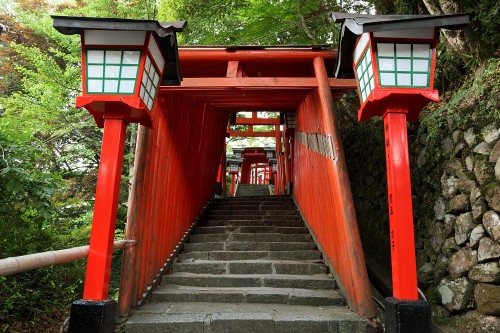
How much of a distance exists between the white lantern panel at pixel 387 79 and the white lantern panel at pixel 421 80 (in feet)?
0.65

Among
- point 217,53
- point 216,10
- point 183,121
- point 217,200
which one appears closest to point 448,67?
point 217,53

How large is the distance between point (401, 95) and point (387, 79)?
0.20 metres

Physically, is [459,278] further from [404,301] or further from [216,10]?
[216,10]

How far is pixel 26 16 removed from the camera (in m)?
7.52

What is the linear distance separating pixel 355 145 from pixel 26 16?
8049 millimetres

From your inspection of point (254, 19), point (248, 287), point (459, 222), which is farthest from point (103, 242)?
point (254, 19)

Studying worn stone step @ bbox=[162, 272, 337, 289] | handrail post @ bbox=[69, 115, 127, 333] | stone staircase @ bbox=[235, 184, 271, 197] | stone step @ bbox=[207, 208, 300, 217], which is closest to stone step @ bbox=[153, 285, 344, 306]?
worn stone step @ bbox=[162, 272, 337, 289]

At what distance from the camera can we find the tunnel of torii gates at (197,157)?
410cm

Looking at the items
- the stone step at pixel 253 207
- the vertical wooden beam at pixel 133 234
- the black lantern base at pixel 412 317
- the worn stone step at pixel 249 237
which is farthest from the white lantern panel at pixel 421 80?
the stone step at pixel 253 207

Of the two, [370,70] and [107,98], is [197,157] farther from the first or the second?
[370,70]

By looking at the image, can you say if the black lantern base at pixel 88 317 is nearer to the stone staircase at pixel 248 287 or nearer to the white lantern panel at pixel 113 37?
the stone staircase at pixel 248 287

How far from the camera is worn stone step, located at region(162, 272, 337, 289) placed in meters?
4.86

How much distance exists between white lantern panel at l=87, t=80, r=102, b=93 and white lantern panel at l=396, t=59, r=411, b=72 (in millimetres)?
2833

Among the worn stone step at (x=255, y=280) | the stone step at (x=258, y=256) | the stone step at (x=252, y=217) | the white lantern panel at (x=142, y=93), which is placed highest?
the white lantern panel at (x=142, y=93)
